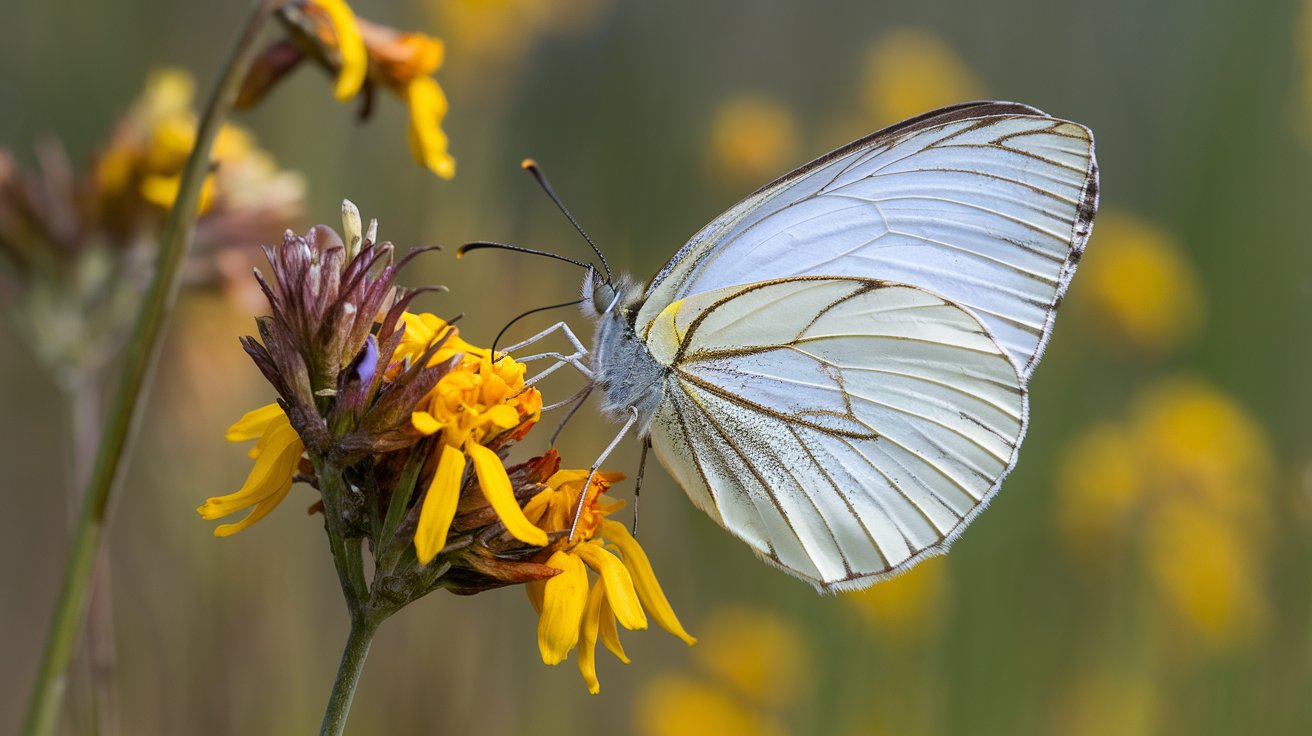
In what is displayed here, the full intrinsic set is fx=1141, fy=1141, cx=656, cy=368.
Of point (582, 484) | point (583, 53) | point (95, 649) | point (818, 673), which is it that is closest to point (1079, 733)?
point (818, 673)

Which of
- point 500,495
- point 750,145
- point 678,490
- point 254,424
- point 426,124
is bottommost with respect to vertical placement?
point 678,490

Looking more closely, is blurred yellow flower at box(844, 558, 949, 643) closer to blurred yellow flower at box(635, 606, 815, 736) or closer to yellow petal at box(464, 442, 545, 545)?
blurred yellow flower at box(635, 606, 815, 736)

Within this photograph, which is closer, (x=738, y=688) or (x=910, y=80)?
(x=738, y=688)

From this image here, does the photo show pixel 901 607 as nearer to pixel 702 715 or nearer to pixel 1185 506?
pixel 702 715

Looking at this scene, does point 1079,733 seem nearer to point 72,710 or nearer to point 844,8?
point 72,710

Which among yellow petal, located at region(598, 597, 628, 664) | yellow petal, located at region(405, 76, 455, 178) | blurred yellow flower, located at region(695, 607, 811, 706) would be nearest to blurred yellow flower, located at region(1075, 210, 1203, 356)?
blurred yellow flower, located at region(695, 607, 811, 706)

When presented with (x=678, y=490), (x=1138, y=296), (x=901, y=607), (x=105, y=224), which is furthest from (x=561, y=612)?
(x=1138, y=296)
